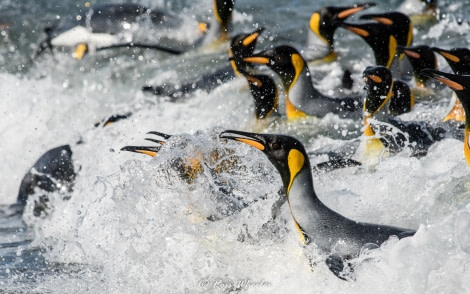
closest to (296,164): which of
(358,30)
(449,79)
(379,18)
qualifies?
(449,79)

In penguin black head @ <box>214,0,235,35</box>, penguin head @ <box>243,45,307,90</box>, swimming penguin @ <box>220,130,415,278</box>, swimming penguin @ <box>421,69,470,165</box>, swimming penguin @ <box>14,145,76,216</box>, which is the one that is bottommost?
penguin black head @ <box>214,0,235,35</box>

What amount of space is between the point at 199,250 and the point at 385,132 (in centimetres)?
161

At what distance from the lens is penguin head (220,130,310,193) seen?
3586 millimetres

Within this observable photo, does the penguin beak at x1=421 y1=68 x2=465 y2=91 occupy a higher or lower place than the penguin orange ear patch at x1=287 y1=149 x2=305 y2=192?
higher

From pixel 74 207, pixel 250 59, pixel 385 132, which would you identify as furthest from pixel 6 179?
pixel 385 132

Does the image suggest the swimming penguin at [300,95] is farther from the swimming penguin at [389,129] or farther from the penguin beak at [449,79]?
the penguin beak at [449,79]

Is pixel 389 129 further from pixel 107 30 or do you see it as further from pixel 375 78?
pixel 107 30

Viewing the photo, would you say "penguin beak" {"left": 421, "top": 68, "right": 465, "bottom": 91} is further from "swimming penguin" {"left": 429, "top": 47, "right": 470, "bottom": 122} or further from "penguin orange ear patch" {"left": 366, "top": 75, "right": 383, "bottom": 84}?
"swimming penguin" {"left": 429, "top": 47, "right": 470, "bottom": 122}

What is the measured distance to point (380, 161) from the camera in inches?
183

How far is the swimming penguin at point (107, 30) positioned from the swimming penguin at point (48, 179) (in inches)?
124

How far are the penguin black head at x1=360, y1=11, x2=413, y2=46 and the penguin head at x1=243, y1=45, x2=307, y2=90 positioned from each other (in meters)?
1.30

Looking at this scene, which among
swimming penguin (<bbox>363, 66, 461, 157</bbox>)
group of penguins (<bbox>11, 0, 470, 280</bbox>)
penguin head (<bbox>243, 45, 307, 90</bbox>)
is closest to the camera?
group of penguins (<bbox>11, 0, 470, 280</bbox>)

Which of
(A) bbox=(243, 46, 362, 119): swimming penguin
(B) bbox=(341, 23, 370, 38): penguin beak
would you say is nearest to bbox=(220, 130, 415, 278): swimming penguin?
(A) bbox=(243, 46, 362, 119): swimming penguin

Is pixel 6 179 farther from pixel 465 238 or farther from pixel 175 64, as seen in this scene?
pixel 465 238
